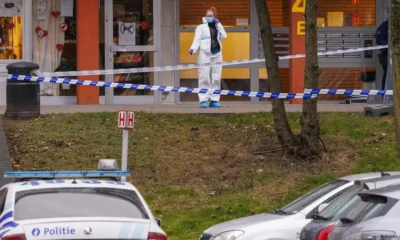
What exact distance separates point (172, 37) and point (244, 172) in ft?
26.2

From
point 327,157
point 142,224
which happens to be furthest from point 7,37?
point 142,224

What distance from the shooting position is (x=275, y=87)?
16.4 metres

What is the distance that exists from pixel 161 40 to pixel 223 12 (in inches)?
63.0

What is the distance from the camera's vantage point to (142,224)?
891 centimetres

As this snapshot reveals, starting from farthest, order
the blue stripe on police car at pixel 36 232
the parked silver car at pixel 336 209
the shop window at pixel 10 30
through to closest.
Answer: the shop window at pixel 10 30 < the parked silver car at pixel 336 209 < the blue stripe on police car at pixel 36 232

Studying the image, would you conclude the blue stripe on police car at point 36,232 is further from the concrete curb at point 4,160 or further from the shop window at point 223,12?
the shop window at point 223,12

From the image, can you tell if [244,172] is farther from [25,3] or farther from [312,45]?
[25,3]

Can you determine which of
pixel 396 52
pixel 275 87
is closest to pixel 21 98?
pixel 275 87

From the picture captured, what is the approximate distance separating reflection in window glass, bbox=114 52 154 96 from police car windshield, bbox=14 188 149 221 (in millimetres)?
13212

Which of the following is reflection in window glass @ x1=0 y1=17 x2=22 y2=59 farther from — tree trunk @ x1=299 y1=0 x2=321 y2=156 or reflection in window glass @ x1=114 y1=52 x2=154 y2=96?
tree trunk @ x1=299 y1=0 x2=321 y2=156

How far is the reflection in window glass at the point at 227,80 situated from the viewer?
74.8ft

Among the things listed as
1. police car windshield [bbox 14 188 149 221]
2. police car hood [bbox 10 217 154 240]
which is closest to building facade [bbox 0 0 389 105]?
police car windshield [bbox 14 188 149 221]

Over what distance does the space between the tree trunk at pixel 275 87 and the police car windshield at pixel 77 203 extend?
22.0 ft

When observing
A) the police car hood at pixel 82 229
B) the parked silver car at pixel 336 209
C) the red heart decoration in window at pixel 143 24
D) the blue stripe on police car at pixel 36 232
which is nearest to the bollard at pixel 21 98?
the red heart decoration in window at pixel 143 24
